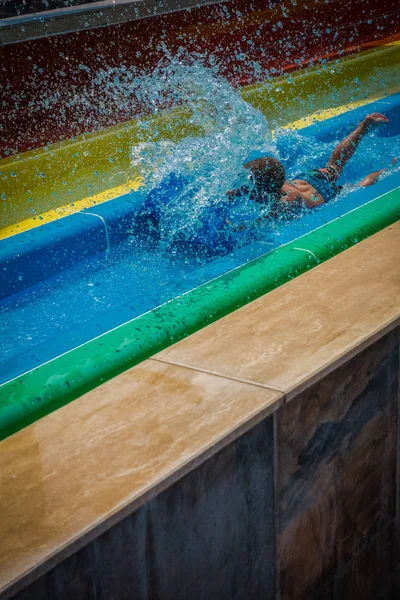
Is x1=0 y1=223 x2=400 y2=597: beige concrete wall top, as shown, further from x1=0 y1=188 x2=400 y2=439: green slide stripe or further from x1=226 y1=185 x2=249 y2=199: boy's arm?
x1=226 y1=185 x2=249 y2=199: boy's arm

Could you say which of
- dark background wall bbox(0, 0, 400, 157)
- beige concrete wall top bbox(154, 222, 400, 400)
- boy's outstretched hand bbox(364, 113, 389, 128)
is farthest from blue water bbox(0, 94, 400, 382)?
dark background wall bbox(0, 0, 400, 157)

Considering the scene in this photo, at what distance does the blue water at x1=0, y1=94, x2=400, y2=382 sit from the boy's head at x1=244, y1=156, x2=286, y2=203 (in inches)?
3.4

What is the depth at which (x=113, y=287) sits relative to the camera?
6.87 ft

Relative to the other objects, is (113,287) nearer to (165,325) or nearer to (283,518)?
(165,325)

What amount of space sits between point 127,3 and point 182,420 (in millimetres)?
3119

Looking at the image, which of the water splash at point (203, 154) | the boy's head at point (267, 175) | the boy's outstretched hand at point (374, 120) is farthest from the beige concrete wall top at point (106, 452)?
the boy's outstretched hand at point (374, 120)

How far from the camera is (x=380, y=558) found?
5.28ft

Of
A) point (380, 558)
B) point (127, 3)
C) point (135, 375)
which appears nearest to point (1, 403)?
point (135, 375)

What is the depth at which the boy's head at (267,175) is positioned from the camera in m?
2.40

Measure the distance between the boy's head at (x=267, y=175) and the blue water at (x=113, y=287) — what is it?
9 cm

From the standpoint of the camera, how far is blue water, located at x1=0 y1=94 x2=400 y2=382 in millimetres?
1758

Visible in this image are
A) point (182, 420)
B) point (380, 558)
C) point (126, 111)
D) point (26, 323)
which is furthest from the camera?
point (126, 111)

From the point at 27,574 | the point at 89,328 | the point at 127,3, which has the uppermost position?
the point at 127,3

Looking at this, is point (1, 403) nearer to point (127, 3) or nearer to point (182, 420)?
point (182, 420)
